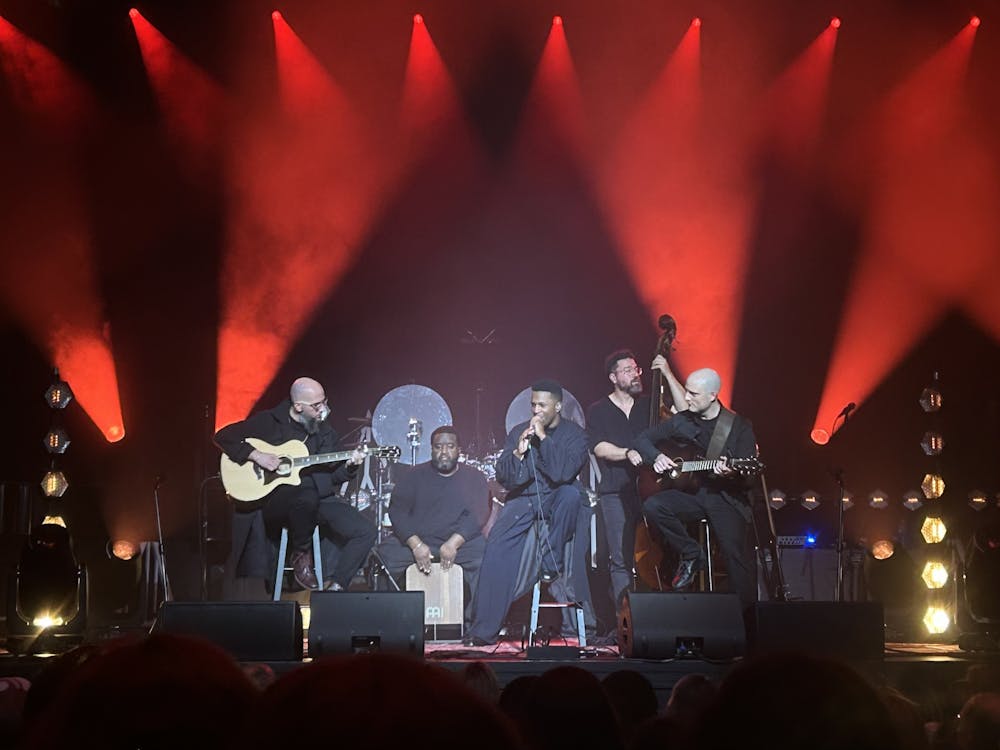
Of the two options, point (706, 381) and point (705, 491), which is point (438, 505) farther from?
point (706, 381)

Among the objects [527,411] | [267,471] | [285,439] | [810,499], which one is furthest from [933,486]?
[267,471]

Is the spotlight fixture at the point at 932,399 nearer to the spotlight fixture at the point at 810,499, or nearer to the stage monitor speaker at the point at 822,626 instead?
the spotlight fixture at the point at 810,499

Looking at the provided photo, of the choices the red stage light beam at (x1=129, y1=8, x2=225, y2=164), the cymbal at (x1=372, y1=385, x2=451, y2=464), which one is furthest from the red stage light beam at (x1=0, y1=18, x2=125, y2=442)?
the cymbal at (x1=372, y1=385, x2=451, y2=464)

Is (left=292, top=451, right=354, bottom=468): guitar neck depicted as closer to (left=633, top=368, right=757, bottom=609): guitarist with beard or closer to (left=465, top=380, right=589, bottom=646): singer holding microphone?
(left=465, top=380, right=589, bottom=646): singer holding microphone

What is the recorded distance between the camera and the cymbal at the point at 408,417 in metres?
10.1

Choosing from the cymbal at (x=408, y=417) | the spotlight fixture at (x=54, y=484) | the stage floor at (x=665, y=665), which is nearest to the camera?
the stage floor at (x=665, y=665)

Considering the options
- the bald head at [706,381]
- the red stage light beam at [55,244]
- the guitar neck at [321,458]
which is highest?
the red stage light beam at [55,244]

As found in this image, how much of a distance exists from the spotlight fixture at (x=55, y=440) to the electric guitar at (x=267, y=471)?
1.78 meters

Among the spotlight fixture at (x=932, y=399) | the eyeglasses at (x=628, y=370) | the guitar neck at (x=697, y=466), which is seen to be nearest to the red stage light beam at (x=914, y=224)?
the spotlight fixture at (x=932, y=399)

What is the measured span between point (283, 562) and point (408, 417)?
8.06 feet

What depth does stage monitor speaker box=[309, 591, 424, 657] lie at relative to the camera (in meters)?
6.68

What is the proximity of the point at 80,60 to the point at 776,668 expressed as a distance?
11175 millimetres

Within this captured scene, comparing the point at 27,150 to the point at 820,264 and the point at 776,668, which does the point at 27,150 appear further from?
the point at 776,668

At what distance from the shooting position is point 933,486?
988cm
